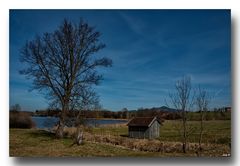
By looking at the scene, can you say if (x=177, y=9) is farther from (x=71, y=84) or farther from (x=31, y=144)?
(x=31, y=144)

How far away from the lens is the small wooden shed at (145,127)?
4758 millimetres

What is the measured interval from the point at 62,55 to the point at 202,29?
1549 millimetres

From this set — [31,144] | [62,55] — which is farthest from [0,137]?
[62,55]

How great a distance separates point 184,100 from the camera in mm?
4715

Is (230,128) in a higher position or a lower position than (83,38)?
lower

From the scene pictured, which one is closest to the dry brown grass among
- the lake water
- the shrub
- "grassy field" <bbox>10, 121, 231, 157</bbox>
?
"grassy field" <bbox>10, 121, 231, 157</bbox>

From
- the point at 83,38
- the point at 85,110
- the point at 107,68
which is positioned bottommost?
the point at 85,110

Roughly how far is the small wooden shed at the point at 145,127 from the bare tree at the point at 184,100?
262 millimetres

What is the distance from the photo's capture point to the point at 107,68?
473cm

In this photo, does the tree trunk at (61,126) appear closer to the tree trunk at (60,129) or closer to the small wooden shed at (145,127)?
the tree trunk at (60,129)

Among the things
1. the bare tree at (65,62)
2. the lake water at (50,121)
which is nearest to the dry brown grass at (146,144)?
the lake water at (50,121)

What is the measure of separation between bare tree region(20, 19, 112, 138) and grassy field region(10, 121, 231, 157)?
19 cm

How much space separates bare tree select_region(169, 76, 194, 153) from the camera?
4672 millimetres

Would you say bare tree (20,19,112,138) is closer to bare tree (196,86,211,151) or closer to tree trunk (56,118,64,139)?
tree trunk (56,118,64,139)
